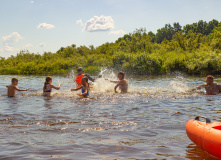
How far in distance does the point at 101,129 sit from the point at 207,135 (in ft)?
9.19

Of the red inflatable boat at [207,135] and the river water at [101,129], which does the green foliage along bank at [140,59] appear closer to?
the river water at [101,129]

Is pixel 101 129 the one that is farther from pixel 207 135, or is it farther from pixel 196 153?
pixel 207 135

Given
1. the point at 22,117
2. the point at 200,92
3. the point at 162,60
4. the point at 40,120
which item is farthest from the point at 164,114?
the point at 162,60

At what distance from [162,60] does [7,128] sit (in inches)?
1360

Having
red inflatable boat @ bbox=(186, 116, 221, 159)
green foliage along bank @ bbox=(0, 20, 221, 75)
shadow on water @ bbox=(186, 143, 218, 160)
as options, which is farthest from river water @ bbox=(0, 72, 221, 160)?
green foliage along bank @ bbox=(0, 20, 221, 75)

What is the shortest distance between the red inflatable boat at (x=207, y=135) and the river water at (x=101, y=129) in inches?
11.2

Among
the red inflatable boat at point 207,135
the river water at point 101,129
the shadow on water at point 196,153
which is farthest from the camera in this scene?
the river water at point 101,129

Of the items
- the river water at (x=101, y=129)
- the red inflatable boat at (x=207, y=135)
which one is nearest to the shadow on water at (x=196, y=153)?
the river water at (x=101, y=129)

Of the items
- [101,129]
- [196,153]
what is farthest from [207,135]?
[101,129]

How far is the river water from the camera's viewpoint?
4.84 metres

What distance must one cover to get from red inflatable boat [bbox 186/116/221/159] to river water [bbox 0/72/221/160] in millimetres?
285

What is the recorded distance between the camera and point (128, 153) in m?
4.80

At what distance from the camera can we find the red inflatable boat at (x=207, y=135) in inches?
168

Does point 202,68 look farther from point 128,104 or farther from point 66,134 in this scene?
point 66,134
